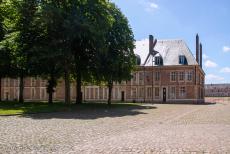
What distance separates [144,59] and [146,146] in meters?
69.3

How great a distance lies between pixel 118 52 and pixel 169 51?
3425 cm

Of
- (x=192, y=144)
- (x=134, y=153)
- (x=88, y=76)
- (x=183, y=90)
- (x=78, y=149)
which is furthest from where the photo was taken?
(x=183, y=90)

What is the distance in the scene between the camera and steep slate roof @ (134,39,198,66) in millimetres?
77938

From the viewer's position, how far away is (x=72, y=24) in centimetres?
3641

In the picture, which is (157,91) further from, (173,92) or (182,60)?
(182,60)

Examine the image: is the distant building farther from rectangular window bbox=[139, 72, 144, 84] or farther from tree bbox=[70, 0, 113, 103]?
tree bbox=[70, 0, 113, 103]

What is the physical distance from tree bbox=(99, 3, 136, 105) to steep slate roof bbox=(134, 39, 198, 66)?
94.6 ft

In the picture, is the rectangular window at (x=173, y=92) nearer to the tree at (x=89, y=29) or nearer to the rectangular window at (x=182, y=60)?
the rectangular window at (x=182, y=60)

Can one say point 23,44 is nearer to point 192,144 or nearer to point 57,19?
point 57,19

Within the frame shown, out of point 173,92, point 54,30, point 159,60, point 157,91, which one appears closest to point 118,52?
point 54,30

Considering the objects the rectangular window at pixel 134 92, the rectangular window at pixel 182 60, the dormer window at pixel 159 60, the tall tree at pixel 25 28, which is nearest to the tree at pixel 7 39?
the tall tree at pixel 25 28

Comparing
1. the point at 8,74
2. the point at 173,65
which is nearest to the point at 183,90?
the point at 173,65

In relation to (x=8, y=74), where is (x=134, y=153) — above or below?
below

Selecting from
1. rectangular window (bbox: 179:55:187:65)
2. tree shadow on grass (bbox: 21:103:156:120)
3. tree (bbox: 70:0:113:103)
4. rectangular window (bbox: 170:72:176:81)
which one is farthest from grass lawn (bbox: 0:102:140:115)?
rectangular window (bbox: 179:55:187:65)
